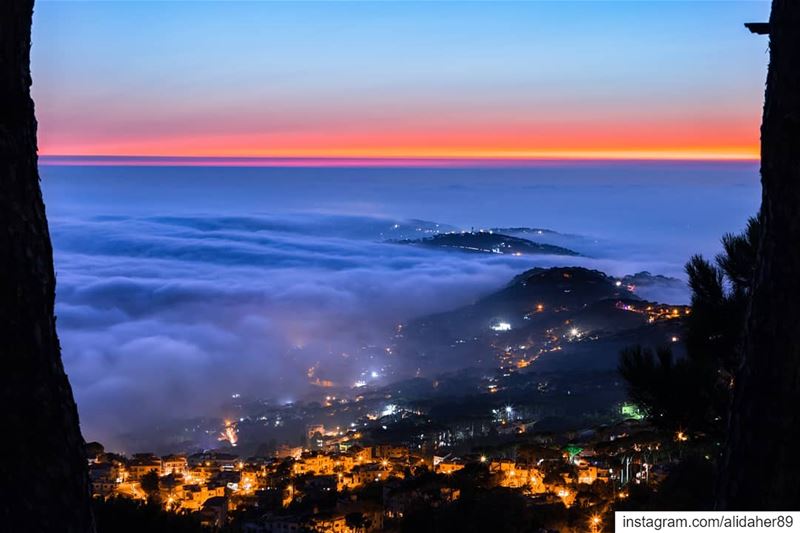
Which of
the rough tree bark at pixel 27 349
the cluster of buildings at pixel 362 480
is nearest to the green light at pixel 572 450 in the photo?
the cluster of buildings at pixel 362 480

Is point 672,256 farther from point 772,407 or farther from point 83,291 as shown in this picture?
point 772,407

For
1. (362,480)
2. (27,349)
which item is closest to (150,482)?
(362,480)

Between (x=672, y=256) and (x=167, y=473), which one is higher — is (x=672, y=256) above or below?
above

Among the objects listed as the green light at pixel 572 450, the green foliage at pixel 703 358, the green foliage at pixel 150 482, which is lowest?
the green foliage at pixel 150 482

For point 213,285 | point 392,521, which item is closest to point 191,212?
point 213,285

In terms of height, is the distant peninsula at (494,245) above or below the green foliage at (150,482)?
above

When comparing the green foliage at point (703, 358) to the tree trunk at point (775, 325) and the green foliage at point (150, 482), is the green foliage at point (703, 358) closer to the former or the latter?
the tree trunk at point (775, 325)

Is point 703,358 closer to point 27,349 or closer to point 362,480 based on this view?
point 27,349
